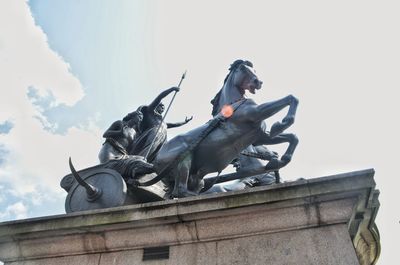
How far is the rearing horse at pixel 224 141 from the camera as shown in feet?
18.2

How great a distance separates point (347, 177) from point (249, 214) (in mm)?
1127

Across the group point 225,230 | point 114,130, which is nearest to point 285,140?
point 225,230

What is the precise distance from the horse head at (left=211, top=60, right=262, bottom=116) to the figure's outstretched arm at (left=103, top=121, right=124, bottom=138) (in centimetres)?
202

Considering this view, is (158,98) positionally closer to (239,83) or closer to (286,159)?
(239,83)

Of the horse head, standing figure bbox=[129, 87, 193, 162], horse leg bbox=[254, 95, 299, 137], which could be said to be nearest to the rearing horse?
horse leg bbox=[254, 95, 299, 137]

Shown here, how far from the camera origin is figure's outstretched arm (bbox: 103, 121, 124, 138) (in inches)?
294

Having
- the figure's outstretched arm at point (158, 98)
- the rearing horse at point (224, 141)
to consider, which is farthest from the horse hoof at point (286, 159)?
the figure's outstretched arm at point (158, 98)

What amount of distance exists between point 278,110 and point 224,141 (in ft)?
2.88

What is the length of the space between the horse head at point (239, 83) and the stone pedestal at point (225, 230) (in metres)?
2.29

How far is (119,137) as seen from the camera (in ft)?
24.8

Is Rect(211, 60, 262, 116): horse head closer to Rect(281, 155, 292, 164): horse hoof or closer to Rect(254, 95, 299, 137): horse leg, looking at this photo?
Rect(254, 95, 299, 137): horse leg

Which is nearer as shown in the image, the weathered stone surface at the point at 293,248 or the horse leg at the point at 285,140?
the weathered stone surface at the point at 293,248

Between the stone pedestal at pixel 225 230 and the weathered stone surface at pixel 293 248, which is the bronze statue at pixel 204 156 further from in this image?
the weathered stone surface at pixel 293 248

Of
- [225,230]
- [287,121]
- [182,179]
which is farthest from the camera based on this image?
[182,179]
